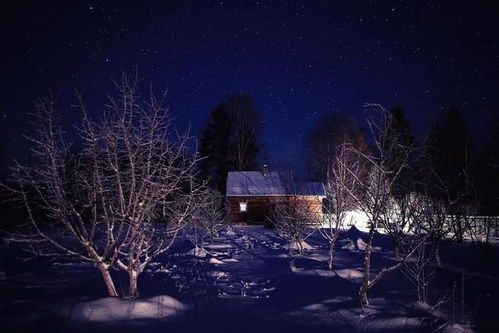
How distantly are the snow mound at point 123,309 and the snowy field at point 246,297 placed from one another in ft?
0.07

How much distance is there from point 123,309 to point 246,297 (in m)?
3.09

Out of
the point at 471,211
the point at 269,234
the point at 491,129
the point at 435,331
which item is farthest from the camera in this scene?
the point at 269,234

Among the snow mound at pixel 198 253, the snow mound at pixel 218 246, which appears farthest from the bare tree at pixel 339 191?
the snow mound at pixel 218 246

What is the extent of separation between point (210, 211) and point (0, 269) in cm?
932

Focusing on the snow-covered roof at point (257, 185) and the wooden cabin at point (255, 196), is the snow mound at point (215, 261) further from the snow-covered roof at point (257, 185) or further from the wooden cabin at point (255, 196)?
the wooden cabin at point (255, 196)

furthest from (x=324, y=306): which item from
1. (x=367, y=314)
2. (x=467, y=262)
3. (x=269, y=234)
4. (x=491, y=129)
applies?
(x=269, y=234)

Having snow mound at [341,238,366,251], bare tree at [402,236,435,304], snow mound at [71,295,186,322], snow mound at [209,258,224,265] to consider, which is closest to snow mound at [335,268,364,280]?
bare tree at [402,236,435,304]

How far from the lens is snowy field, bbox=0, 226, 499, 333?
6.42 m

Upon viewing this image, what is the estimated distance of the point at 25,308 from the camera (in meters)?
7.18

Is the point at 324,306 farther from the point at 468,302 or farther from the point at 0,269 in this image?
the point at 0,269

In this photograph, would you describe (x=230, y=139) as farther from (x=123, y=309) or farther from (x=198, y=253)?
(x=123, y=309)

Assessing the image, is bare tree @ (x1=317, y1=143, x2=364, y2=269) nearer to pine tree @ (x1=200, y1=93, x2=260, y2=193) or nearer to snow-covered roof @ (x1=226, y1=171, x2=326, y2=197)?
snow-covered roof @ (x1=226, y1=171, x2=326, y2=197)

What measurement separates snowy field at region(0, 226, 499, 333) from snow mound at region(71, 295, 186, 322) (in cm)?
2

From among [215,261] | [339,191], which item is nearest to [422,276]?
[339,191]
